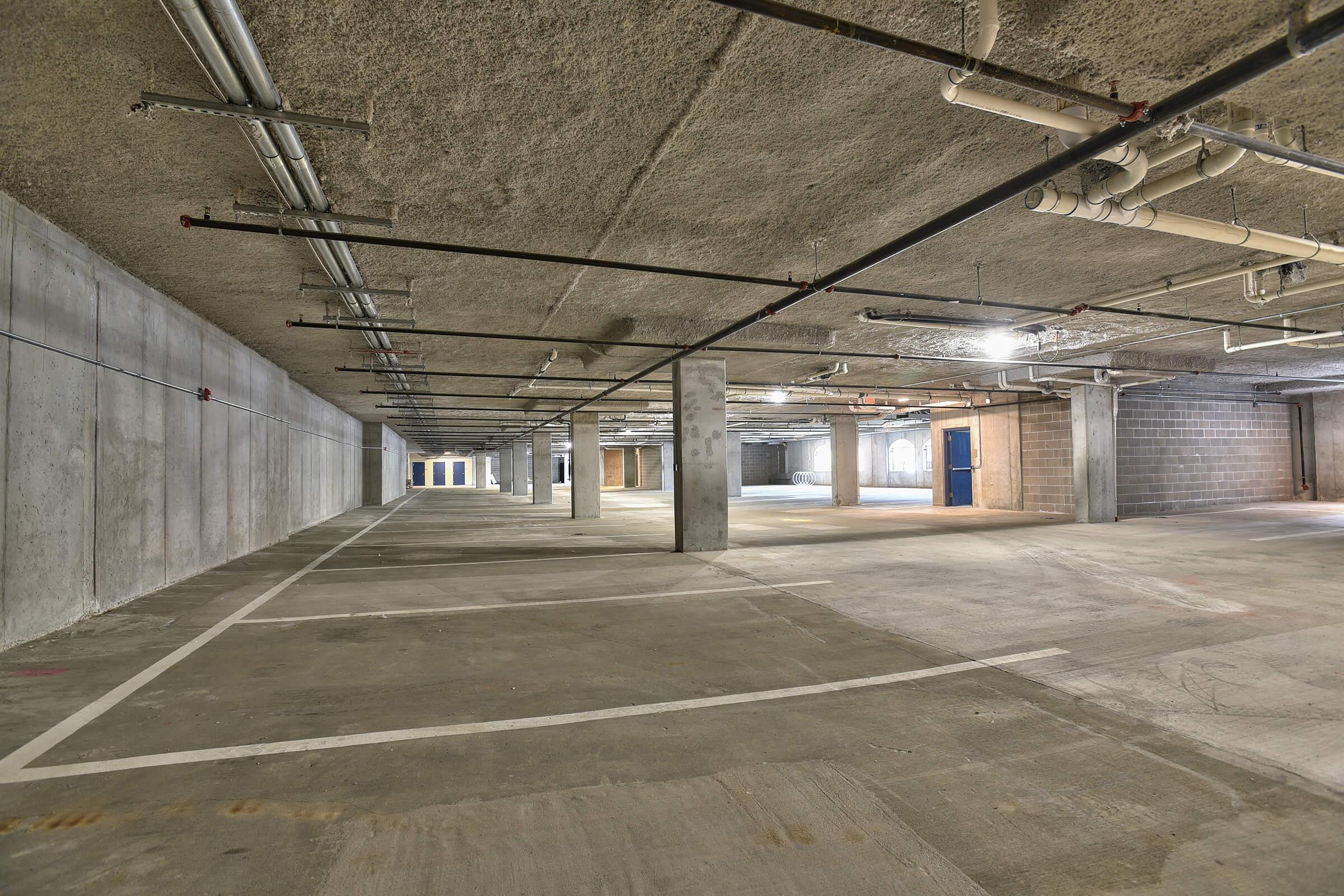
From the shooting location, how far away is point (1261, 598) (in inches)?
218

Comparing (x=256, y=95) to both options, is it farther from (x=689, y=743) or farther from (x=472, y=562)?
(x=472, y=562)

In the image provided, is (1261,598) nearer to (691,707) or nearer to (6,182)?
(691,707)

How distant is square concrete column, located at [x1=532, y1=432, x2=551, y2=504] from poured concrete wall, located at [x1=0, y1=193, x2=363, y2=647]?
13.0 meters

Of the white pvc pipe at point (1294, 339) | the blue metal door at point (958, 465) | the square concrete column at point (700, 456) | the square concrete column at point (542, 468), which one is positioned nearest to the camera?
the white pvc pipe at point (1294, 339)

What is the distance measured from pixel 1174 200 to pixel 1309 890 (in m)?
4.94

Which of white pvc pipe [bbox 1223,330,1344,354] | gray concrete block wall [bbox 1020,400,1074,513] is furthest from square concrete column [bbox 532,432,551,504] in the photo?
white pvc pipe [bbox 1223,330,1344,354]

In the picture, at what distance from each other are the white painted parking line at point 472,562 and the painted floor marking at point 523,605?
8.38ft

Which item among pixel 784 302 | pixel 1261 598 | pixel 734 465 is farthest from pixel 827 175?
pixel 734 465

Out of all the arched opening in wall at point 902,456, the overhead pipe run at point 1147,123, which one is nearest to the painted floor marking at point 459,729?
the overhead pipe run at point 1147,123

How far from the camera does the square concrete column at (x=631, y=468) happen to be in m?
34.8

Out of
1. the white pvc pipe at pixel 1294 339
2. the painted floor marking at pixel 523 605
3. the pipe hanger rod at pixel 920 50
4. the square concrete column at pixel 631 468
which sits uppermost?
the white pvc pipe at pixel 1294 339

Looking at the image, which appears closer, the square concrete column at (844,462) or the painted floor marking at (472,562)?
the painted floor marking at (472,562)

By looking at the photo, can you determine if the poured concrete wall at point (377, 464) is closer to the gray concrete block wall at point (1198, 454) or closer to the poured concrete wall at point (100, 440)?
the poured concrete wall at point (100, 440)

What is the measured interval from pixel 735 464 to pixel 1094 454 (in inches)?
661
